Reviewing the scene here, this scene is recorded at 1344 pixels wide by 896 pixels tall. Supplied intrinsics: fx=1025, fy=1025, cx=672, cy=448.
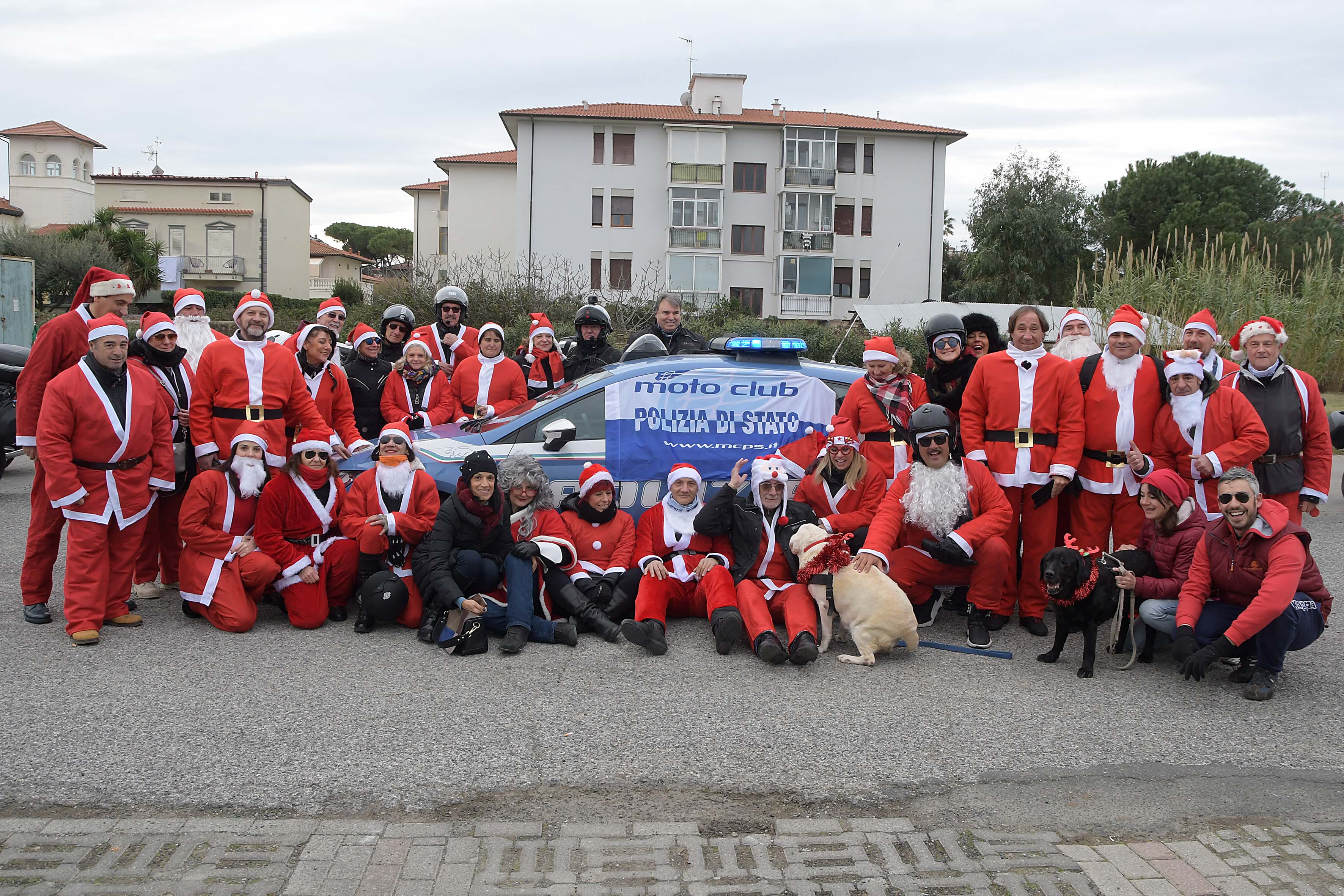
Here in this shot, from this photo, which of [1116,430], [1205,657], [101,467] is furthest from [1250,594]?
[101,467]

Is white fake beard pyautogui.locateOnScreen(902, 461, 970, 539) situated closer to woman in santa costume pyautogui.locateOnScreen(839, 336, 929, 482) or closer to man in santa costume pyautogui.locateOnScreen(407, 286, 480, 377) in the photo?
woman in santa costume pyautogui.locateOnScreen(839, 336, 929, 482)

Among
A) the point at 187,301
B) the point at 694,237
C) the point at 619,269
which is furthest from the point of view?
the point at 619,269

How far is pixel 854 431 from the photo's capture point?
659 centimetres

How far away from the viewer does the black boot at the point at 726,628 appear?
5559 mm

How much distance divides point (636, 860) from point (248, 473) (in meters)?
3.80

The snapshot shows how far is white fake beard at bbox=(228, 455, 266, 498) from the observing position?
19.9 feet

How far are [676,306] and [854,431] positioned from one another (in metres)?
2.49

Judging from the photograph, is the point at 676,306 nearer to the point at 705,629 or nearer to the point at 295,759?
the point at 705,629

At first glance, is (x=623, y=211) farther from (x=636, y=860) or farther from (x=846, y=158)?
(x=636, y=860)

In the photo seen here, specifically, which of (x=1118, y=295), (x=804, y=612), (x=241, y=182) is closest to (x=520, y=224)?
(x=241, y=182)

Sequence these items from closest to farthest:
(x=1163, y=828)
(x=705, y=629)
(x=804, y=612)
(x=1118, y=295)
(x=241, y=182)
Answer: (x=1163, y=828) < (x=804, y=612) < (x=705, y=629) < (x=1118, y=295) < (x=241, y=182)

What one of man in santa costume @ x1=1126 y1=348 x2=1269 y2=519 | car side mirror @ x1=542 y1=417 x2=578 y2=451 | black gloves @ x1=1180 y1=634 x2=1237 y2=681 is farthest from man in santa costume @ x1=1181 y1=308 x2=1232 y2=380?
car side mirror @ x1=542 y1=417 x2=578 y2=451

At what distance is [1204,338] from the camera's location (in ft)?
20.8

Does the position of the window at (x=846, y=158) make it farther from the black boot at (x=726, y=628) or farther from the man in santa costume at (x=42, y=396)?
the black boot at (x=726, y=628)
